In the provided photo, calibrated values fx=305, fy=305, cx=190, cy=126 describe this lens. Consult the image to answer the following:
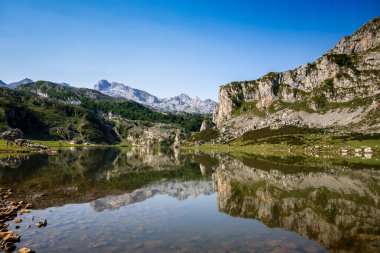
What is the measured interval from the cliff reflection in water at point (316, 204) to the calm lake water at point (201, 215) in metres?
0.11

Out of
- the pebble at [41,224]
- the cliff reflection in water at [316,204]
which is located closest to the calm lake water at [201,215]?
the cliff reflection in water at [316,204]

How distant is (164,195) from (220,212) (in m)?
16.6

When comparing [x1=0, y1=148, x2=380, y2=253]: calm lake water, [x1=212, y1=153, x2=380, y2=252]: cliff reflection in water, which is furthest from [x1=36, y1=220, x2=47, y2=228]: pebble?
[x1=212, y1=153, x2=380, y2=252]: cliff reflection in water

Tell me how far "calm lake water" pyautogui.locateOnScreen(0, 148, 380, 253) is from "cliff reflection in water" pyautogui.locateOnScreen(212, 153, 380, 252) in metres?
0.11

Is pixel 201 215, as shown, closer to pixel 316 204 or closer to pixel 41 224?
pixel 316 204

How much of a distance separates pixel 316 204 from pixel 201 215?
19236 mm

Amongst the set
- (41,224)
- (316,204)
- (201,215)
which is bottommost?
(201,215)

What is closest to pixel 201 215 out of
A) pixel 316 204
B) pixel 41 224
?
pixel 316 204

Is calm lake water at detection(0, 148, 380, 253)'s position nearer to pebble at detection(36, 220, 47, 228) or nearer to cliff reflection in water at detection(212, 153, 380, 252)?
cliff reflection in water at detection(212, 153, 380, 252)

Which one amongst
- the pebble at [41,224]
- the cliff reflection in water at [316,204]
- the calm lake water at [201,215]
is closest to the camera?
the calm lake water at [201,215]

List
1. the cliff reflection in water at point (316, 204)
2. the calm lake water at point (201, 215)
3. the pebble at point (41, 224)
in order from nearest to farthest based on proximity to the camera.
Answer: the calm lake water at point (201, 215), the cliff reflection in water at point (316, 204), the pebble at point (41, 224)

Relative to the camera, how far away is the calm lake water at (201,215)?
30.2 metres

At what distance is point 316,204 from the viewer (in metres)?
49.1

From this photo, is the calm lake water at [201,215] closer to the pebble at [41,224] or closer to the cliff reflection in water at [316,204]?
the cliff reflection in water at [316,204]
